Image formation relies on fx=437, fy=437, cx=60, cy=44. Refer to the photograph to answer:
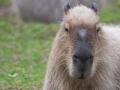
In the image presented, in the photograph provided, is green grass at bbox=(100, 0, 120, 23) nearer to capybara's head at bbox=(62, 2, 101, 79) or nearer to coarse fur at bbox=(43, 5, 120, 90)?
coarse fur at bbox=(43, 5, 120, 90)

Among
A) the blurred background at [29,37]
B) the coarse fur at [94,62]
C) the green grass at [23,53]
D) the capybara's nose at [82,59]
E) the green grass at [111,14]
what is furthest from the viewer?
the green grass at [111,14]

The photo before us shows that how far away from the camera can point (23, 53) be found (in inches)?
422

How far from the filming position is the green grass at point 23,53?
777 centimetres

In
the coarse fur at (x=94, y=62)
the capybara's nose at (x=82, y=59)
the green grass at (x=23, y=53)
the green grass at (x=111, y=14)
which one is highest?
the green grass at (x=111, y=14)

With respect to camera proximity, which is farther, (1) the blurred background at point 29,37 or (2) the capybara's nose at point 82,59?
(1) the blurred background at point 29,37

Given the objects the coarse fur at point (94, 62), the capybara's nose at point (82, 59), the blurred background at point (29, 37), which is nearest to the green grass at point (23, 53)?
the blurred background at point (29, 37)

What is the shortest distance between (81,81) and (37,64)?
409 cm

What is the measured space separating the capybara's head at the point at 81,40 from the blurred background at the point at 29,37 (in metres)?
2.16

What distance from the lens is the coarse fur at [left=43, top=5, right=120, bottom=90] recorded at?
211 inches

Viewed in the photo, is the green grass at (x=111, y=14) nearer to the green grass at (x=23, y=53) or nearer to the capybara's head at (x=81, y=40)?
the green grass at (x=23, y=53)

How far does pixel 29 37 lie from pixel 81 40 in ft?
24.6

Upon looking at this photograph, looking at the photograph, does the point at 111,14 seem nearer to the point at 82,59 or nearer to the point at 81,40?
the point at 81,40

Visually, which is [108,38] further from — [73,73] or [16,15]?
[16,15]

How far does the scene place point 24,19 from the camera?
15297 millimetres
